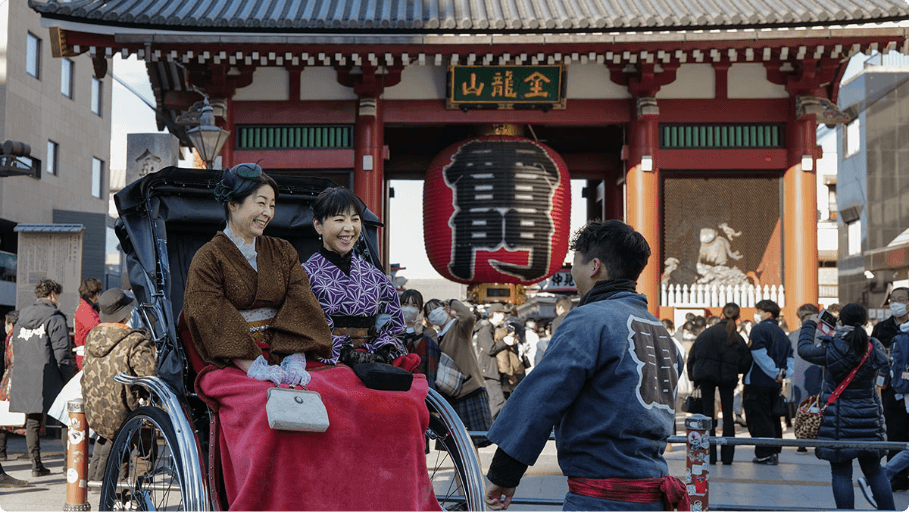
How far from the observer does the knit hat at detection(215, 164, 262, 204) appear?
11.1 feet

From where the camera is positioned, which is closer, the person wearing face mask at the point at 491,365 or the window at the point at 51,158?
the person wearing face mask at the point at 491,365

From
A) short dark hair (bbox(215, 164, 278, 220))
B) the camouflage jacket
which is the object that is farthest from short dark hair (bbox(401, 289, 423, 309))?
short dark hair (bbox(215, 164, 278, 220))

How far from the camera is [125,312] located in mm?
5523

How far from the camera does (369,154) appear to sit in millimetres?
11531

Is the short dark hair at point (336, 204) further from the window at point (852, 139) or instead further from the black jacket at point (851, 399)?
the window at point (852, 139)

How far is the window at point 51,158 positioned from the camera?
75.6 ft

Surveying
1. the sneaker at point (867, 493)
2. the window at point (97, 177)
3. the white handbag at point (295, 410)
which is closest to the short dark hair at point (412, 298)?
the white handbag at point (295, 410)

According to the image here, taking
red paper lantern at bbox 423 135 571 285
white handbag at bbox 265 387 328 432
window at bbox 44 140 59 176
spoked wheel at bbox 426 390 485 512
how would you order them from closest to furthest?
white handbag at bbox 265 387 328 432 → spoked wheel at bbox 426 390 485 512 → red paper lantern at bbox 423 135 571 285 → window at bbox 44 140 59 176

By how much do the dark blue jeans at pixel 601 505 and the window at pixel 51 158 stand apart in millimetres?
23398

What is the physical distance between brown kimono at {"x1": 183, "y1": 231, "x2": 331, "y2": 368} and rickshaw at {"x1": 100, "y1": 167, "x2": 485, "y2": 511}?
0.87 feet

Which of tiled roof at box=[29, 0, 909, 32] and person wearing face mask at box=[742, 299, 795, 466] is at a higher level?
tiled roof at box=[29, 0, 909, 32]

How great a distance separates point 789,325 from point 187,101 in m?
8.69

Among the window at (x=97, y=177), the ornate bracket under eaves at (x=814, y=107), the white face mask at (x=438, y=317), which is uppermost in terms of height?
the window at (x=97, y=177)

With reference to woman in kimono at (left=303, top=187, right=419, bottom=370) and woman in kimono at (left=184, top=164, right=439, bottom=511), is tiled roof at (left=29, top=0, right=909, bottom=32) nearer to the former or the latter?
woman in kimono at (left=303, top=187, right=419, bottom=370)
